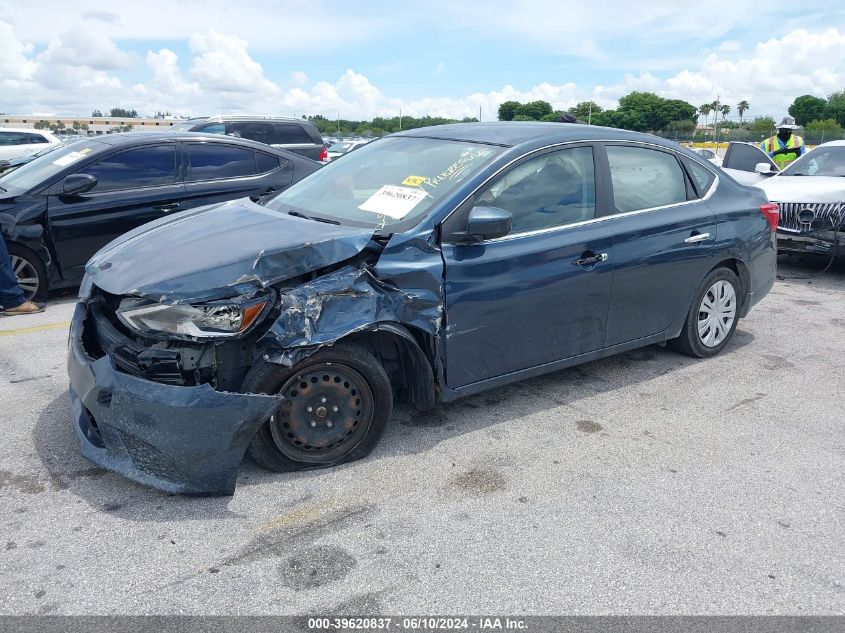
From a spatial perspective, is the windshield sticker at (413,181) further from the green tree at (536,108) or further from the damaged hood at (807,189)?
the green tree at (536,108)

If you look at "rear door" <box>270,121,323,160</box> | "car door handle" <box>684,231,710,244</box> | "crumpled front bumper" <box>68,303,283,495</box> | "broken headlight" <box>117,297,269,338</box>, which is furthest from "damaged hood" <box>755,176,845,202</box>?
"rear door" <box>270,121,323,160</box>

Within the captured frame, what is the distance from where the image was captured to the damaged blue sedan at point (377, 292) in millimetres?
3160

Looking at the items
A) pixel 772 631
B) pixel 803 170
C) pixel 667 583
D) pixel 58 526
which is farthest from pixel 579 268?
pixel 803 170

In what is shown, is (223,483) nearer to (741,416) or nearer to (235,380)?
(235,380)

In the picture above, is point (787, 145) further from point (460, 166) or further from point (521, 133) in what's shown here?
point (460, 166)

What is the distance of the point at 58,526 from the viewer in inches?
119

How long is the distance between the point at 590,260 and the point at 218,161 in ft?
15.2

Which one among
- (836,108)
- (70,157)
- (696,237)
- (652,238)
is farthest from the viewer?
(836,108)

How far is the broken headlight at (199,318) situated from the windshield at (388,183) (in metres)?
0.88

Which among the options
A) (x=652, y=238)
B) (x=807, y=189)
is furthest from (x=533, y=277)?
(x=807, y=189)

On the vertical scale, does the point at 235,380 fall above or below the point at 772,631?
above

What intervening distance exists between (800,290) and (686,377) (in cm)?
364

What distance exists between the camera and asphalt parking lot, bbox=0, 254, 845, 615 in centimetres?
265

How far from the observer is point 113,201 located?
6.74m
